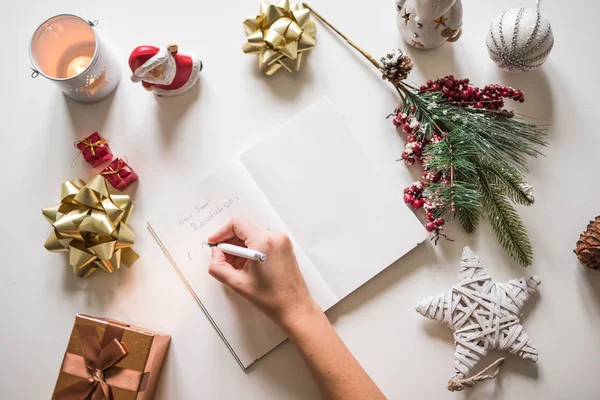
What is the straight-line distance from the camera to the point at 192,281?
0.82 metres

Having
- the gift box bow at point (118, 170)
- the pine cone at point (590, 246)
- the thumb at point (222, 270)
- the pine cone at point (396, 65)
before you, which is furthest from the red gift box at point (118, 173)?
the pine cone at point (590, 246)

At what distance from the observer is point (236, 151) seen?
0.86 m

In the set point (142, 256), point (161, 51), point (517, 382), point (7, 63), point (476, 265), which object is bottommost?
point (517, 382)

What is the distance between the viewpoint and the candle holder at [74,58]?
784mm

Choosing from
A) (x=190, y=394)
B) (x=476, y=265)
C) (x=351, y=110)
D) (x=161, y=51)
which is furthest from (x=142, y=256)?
(x=476, y=265)

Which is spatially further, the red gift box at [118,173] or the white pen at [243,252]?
the red gift box at [118,173]

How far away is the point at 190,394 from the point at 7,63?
780 mm

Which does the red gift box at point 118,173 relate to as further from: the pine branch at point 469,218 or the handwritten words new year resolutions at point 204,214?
the pine branch at point 469,218

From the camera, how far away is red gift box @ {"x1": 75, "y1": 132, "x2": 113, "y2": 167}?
827 mm

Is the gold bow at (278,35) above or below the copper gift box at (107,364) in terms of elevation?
above

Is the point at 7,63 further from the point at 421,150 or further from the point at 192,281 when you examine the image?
the point at 421,150

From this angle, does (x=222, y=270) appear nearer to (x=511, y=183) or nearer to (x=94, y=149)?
(x=94, y=149)

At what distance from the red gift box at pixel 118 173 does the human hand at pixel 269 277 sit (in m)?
0.22

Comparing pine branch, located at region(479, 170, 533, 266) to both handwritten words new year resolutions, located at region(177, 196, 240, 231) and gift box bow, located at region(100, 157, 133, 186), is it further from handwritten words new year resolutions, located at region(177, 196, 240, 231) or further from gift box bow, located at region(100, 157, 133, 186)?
gift box bow, located at region(100, 157, 133, 186)
